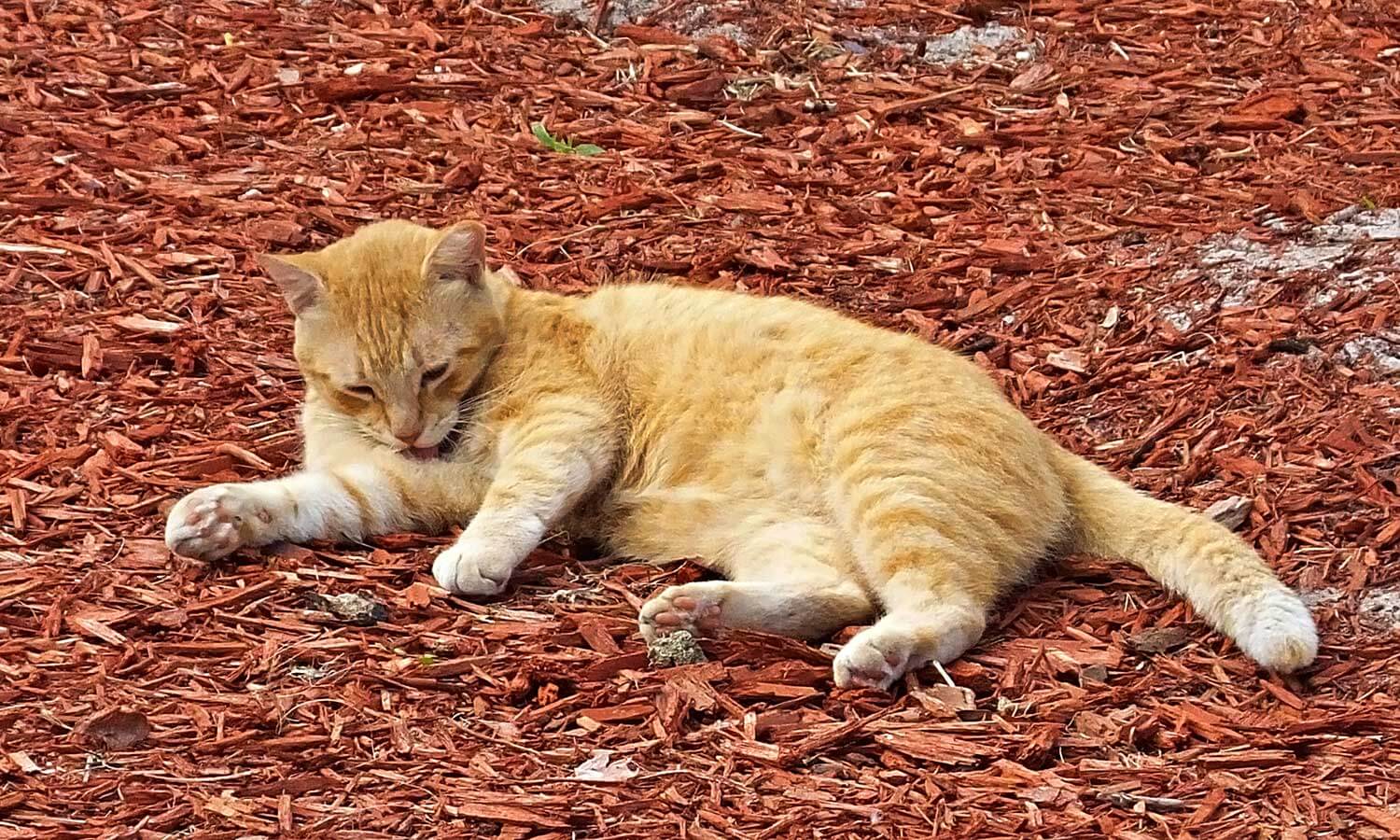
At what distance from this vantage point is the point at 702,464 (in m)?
5.48

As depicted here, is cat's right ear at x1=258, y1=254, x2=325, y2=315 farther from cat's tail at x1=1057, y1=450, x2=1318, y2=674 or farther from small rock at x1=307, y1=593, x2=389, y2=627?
cat's tail at x1=1057, y1=450, x2=1318, y2=674

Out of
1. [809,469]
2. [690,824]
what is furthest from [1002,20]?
[690,824]

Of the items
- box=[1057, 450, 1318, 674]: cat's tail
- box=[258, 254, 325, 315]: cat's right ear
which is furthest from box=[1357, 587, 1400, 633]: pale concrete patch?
box=[258, 254, 325, 315]: cat's right ear

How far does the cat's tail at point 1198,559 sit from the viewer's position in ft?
14.5

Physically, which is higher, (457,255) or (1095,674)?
(457,255)

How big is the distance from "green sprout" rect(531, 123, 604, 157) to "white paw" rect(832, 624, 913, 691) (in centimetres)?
398

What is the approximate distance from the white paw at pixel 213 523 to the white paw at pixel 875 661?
187 cm

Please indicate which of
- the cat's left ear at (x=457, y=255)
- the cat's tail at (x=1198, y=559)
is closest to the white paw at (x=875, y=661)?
the cat's tail at (x=1198, y=559)

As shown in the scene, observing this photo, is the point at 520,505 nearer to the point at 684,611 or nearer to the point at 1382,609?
the point at 684,611

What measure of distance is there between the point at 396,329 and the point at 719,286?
69.3 inches

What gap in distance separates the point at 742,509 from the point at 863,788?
58.8 inches

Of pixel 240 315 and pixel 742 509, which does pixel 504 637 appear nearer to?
pixel 742 509

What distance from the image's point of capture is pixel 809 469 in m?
5.27

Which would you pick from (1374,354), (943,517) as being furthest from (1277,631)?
(1374,354)
